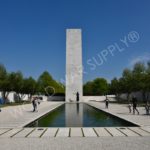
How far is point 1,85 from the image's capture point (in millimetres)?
34281

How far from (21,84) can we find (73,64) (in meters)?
13.0

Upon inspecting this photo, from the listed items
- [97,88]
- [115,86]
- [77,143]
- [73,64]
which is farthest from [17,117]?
[97,88]

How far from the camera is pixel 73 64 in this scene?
170 ft

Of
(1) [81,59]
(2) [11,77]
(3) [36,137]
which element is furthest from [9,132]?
(1) [81,59]

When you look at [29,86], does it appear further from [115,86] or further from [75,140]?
[75,140]

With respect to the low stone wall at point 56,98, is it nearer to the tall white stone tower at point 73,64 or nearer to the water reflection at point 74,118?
the tall white stone tower at point 73,64

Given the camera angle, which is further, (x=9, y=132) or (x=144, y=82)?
(x=144, y=82)

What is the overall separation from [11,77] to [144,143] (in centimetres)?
3362

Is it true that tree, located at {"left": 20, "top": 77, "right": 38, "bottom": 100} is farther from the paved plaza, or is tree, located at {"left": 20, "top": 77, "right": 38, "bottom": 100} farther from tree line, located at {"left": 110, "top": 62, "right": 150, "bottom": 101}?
the paved plaza

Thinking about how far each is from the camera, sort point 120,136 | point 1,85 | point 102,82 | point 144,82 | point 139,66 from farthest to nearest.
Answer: point 102,82, point 139,66, point 144,82, point 1,85, point 120,136

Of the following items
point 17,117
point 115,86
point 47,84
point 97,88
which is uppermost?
point 47,84

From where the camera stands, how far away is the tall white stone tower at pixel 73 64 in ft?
169

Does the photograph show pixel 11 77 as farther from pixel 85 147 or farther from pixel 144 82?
pixel 85 147

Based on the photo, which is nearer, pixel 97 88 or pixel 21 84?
pixel 21 84
